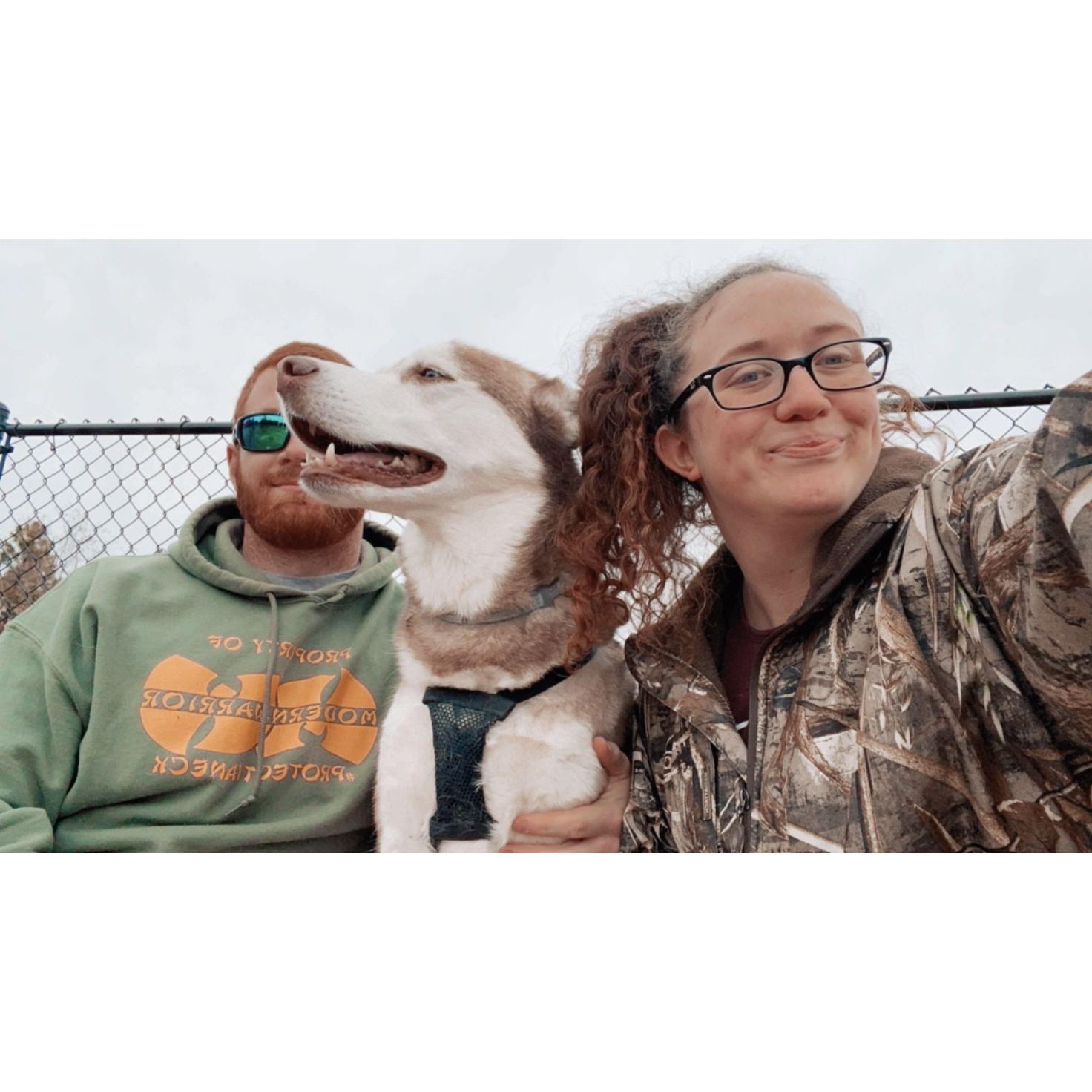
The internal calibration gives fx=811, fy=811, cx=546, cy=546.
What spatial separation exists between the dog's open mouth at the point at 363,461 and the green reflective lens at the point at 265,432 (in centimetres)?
43

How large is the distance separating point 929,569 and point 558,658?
78 centimetres

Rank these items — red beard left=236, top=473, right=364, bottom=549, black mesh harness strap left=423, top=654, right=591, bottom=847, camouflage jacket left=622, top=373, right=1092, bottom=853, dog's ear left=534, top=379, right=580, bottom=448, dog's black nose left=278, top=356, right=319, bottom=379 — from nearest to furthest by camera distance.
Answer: camouflage jacket left=622, top=373, right=1092, bottom=853 < black mesh harness strap left=423, top=654, right=591, bottom=847 < dog's black nose left=278, top=356, right=319, bottom=379 < dog's ear left=534, top=379, right=580, bottom=448 < red beard left=236, top=473, right=364, bottom=549

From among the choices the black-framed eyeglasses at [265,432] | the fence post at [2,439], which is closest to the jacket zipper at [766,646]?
the black-framed eyeglasses at [265,432]

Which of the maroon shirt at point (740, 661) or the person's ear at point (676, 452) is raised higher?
the person's ear at point (676, 452)

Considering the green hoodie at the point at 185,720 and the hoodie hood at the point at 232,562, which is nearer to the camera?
the green hoodie at the point at 185,720

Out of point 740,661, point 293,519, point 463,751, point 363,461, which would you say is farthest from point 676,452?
point 293,519

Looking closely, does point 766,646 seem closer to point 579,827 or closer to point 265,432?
point 579,827

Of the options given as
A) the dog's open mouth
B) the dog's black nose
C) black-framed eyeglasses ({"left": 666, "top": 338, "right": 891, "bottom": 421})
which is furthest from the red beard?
black-framed eyeglasses ({"left": 666, "top": 338, "right": 891, "bottom": 421})

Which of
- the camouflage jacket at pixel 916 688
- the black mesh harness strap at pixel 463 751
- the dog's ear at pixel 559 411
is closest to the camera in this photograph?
the camouflage jacket at pixel 916 688

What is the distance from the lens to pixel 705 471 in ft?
5.36

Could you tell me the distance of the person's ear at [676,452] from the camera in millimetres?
1747

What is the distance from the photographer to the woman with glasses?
0.93m

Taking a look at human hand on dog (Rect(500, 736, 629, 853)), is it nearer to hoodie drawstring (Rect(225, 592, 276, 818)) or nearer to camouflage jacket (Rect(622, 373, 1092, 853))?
camouflage jacket (Rect(622, 373, 1092, 853))

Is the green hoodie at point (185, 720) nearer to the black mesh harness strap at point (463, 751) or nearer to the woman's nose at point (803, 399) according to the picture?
the black mesh harness strap at point (463, 751)
